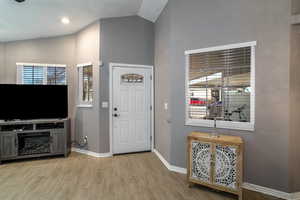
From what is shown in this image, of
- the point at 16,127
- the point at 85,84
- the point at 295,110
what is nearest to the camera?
the point at 295,110

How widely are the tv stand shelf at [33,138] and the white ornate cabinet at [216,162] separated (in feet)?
9.69

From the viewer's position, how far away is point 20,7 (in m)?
3.05

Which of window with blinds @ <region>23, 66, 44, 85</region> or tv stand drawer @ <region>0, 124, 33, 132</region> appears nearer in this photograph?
tv stand drawer @ <region>0, 124, 33, 132</region>

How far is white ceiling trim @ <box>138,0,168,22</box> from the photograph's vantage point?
3539 mm

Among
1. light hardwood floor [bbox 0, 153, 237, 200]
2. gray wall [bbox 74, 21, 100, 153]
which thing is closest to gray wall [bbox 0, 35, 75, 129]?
gray wall [bbox 74, 21, 100, 153]

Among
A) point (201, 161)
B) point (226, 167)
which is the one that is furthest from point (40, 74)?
point (226, 167)

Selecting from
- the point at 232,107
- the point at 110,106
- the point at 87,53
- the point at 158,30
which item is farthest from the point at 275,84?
the point at 87,53

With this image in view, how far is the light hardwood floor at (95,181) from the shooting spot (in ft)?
7.87

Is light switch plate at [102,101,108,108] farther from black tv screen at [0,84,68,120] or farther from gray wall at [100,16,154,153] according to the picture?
black tv screen at [0,84,68,120]

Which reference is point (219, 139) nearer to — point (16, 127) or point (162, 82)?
point (162, 82)

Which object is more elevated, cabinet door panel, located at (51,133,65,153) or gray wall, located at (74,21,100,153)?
gray wall, located at (74,21,100,153)

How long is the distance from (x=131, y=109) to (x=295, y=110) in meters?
→ 3.10

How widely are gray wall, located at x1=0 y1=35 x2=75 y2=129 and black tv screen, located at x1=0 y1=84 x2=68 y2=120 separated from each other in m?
0.54

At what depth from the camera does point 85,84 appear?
4.33 meters
